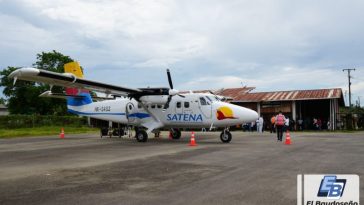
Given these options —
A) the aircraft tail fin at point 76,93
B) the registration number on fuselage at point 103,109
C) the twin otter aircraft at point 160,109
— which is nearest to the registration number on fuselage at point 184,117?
the twin otter aircraft at point 160,109

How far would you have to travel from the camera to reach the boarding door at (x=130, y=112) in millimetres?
23016

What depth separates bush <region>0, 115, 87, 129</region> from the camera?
39.4 meters

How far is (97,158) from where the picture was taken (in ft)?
43.0

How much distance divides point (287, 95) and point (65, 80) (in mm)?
29639

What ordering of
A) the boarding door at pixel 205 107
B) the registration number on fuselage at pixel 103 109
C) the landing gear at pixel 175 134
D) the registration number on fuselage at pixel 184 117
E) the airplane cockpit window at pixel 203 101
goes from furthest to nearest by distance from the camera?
the registration number on fuselage at pixel 103 109 → the landing gear at pixel 175 134 → the registration number on fuselage at pixel 184 117 → the airplane cockpit window at pixel 203 101 → the boarding door at pixel 205 107

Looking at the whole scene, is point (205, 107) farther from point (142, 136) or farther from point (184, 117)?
point (142, 136)

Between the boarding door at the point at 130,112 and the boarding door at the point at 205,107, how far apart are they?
15.2ft

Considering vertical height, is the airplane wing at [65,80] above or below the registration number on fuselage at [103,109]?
above

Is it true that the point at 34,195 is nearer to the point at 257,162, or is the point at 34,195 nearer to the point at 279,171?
the point at 279,171

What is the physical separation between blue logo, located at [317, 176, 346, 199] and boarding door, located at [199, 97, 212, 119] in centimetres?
1658

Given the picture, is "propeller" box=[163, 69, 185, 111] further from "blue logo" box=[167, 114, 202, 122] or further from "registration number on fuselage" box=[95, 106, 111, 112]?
"registration number on fuselage" box=[95, 106, 111, 112]

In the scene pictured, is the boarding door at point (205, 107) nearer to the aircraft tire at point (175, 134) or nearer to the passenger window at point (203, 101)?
the passenger window at point (203, 101)

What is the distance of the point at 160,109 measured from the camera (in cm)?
2191

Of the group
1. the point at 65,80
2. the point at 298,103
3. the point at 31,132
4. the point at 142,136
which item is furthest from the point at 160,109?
the point at 298,103
